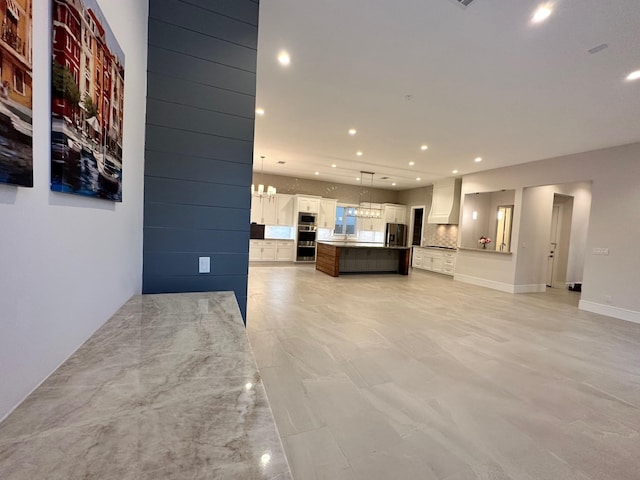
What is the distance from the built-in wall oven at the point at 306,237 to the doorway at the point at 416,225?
4173 millimetres

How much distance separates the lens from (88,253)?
110cm

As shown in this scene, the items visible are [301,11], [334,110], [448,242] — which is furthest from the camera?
[448,242]

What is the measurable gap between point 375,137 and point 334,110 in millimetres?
1413

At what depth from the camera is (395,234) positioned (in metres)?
11.8

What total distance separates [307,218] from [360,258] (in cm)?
270

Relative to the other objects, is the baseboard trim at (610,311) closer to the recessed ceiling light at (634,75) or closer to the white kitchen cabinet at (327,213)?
the recessed ceiling light at (634,75)

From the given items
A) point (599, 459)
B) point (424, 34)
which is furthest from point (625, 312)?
point (424, 34)

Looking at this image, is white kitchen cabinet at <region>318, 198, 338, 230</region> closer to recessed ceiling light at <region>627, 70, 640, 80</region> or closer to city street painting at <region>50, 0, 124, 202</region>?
recessed ceiling light at <region>627, 70, 640, 80</region>

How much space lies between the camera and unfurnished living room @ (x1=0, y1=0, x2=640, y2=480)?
71 cm

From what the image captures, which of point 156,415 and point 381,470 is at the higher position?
point 156,415

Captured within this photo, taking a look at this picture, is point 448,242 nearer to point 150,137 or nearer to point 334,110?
point 334,110

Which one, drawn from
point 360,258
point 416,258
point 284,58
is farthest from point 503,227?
point 284,58

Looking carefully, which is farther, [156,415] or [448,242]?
[448,242]

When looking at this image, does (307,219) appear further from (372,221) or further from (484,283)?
(484,283)
